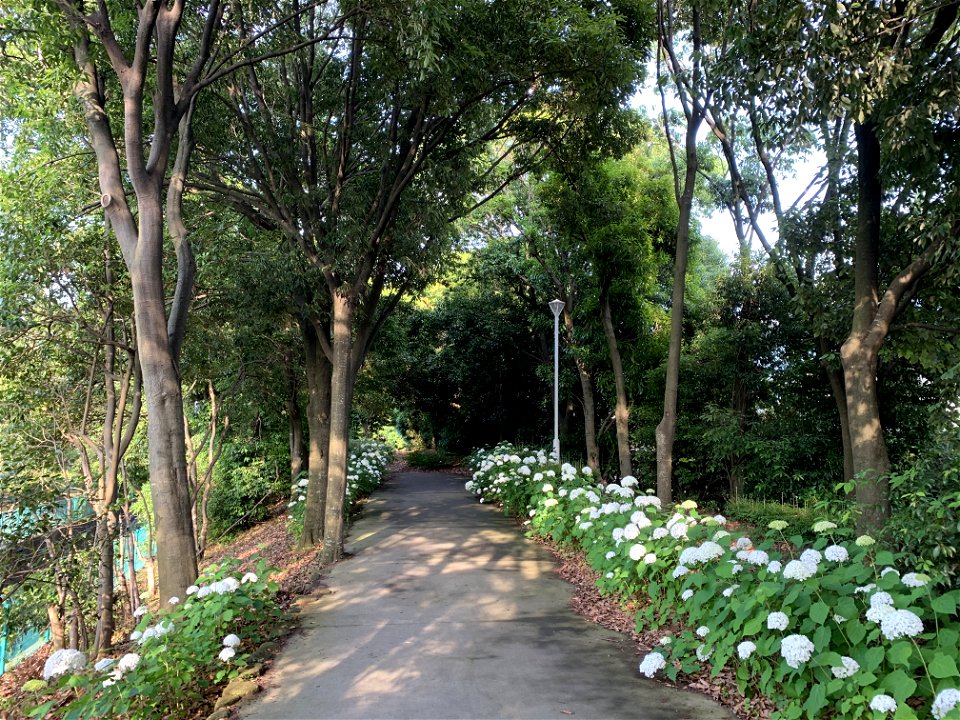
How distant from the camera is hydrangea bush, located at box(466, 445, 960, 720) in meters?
2.80

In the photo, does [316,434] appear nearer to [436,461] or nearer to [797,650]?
[797,650]

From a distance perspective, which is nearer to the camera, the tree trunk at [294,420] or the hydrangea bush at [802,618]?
the hydrangea bush at [802,618]

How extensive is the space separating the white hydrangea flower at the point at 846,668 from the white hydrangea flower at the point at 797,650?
127 millimetres

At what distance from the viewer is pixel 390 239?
9.40 meters

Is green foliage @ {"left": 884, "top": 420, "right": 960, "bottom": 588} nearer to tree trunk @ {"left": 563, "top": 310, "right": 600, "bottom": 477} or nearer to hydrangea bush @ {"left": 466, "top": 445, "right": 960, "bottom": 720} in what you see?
hydrangea bush @ {"left": 466, "top": 445, "right": 960, "bottom": 720}

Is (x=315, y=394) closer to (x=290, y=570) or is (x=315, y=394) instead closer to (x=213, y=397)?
(x=213, y=397)

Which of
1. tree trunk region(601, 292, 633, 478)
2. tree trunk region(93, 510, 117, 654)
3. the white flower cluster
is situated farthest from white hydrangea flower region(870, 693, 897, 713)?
tree trunk region(601, 292, 633, 478)

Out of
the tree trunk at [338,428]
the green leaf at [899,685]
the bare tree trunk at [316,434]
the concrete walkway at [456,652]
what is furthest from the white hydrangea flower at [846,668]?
the bare tree trunk at [316,434]

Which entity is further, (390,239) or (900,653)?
(390,239)

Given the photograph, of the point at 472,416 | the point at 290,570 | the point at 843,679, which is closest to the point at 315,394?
the point at 290,570

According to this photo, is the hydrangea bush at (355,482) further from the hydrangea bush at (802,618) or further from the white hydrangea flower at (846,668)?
the white hydrangea flower at (846,668)

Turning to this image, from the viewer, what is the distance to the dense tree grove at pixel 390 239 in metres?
5.56

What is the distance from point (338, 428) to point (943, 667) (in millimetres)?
7138

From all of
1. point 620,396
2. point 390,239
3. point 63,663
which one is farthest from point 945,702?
point 620,396
